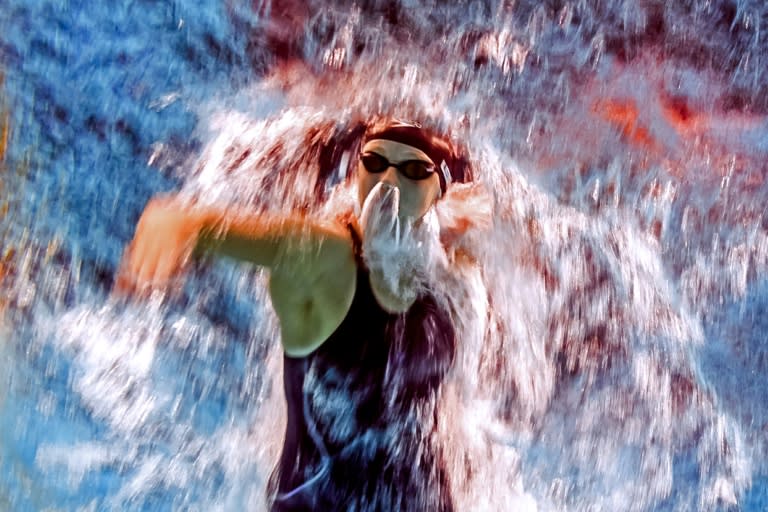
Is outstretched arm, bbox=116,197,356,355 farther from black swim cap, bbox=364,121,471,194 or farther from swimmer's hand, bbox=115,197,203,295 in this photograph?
black swim cap, bbox=364,121,471,194

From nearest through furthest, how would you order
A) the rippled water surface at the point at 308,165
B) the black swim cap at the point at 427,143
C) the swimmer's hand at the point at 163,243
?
the swimmer's hand at the point at 163,243
the black swim cap at the point at 427,143
the rippled water surface at the point at 308,165

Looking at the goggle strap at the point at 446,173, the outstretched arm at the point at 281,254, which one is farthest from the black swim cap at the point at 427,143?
the outstretched arm at the point at 281,254

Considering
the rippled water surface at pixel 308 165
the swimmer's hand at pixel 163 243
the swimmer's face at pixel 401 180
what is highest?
the swimmer's face at pixel 401 180

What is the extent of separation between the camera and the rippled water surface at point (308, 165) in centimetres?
96

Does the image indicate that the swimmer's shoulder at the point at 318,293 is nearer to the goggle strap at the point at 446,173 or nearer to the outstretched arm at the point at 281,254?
the outstretched arm at the point at 281,254

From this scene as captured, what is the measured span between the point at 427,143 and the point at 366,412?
26cm

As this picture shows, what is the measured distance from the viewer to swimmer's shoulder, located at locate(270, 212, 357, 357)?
0.62 metres

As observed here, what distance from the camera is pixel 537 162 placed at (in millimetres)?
1051

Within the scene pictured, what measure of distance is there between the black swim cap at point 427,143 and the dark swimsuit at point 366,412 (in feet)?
0.44

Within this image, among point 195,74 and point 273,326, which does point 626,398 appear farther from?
point 195,74

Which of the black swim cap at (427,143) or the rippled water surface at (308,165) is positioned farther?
the rippled water surface at (308,165)

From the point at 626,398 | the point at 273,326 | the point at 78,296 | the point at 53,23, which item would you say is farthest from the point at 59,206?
the point at 626,398

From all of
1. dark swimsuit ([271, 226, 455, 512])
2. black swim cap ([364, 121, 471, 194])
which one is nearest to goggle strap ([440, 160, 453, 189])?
black swim cap ([364, 121, 471, 194])

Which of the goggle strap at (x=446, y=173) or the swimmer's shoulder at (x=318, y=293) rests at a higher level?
the goggle strap at (x=446, y=173)
